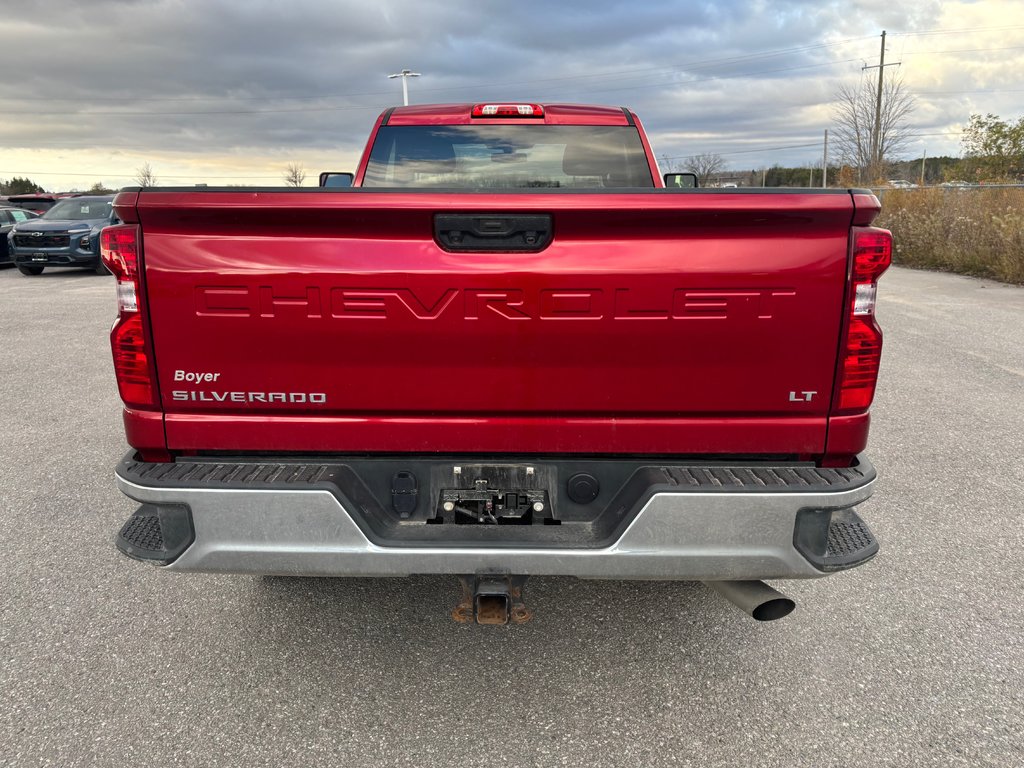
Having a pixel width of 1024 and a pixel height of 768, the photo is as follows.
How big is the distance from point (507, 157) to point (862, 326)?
2.52m

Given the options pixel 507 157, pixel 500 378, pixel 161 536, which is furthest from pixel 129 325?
pixel 507 157

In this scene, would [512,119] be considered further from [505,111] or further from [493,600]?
[493,600]

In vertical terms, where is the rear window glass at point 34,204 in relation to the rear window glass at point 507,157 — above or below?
below

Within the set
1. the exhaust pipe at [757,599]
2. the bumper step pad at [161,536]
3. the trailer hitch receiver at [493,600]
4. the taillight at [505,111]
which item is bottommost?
the exhaust pipe at [757,599]

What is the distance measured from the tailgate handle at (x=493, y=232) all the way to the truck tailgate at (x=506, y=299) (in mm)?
22

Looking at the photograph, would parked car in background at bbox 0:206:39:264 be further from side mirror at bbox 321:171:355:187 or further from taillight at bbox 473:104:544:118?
taillight at bbox 473:104:544:118

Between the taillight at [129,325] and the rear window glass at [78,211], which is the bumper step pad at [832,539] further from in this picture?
the rear window glass at [78,211]

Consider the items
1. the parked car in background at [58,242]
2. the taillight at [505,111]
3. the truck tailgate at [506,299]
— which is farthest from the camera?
the parked car in background at [58,242]

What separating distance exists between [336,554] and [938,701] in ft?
7.16

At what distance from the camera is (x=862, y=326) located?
88.8 inches

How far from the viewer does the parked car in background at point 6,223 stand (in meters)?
20.2

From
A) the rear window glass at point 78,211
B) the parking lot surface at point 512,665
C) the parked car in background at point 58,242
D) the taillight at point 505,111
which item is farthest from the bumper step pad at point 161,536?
the rear window glass at point 78,211

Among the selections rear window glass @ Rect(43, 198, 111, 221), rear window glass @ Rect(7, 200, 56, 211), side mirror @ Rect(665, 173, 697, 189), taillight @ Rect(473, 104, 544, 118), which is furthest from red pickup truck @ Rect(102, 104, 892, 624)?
rear window glass @ Rect(7, 200, 56, 211)

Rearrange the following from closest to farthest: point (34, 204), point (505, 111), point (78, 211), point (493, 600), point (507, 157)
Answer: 1. point (493, 600)
2. point (507, 157)
3. point (505, 111)
4. point (78, 211)
5. point (34, 204)
